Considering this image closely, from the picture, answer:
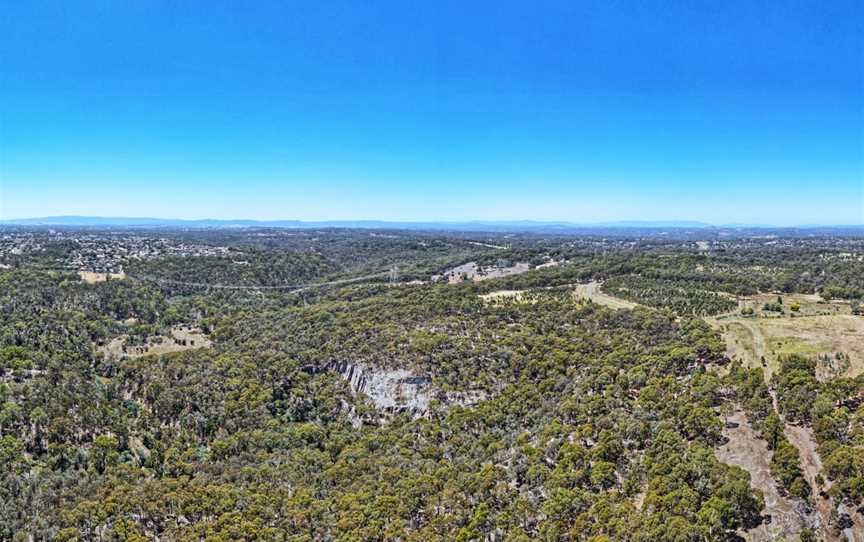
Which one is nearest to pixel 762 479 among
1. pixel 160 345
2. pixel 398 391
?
pixel 398 391

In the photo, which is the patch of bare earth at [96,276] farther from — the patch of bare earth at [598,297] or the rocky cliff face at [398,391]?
the patch of bare earth at [598,297]

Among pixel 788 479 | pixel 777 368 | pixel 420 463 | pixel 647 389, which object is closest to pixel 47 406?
pixel 420 463

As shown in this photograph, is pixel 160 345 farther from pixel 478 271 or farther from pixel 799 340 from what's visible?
pixel 799 340

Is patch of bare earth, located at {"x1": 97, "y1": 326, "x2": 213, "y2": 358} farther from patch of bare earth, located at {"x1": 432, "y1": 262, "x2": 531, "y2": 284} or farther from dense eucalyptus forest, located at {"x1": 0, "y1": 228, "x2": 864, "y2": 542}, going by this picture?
patch of bare earth, located at {"x1": 432, "y1": 262, "x2": 531, "y2": 284}

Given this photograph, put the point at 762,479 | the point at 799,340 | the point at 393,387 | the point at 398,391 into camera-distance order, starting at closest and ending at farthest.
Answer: the point at 762,479 → the point at 799,340 → the point at 398,391 → the point at 393,387

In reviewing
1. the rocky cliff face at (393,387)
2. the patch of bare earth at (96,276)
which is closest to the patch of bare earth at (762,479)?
the rocky cliff face at (393,387)
